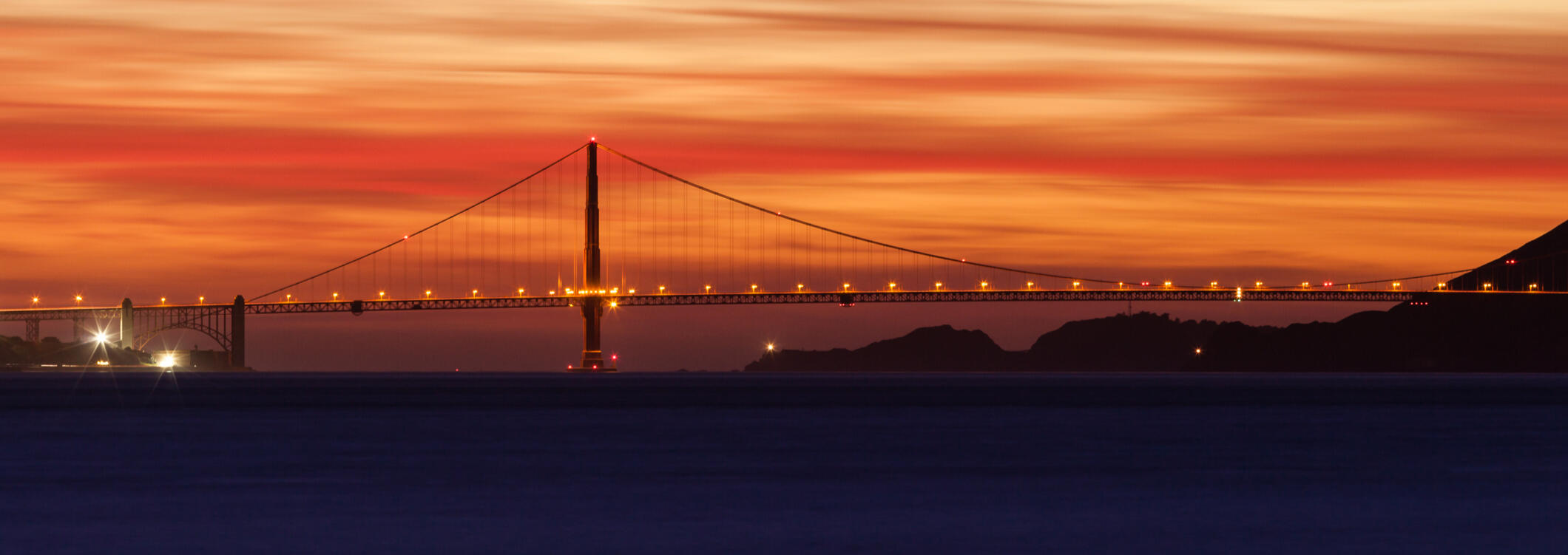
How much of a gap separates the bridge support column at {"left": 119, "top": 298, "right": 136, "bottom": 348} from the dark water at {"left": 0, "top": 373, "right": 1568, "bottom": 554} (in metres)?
89.6

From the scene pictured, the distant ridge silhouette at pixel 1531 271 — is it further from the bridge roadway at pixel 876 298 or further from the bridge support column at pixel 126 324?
the bridge support column at pixel 126 324

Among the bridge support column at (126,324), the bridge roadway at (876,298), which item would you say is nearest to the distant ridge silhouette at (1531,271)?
the bridge roadway at (876,298)

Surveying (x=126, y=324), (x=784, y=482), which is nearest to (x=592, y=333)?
(x=126, y=324)

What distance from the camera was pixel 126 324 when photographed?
14088cm

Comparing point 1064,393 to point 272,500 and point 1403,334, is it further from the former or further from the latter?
point 1403,334

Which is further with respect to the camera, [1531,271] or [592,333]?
[1531,271]

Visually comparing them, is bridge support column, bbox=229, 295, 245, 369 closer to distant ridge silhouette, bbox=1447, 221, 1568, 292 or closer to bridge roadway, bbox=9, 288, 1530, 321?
bridge roadway, bbox=9, 288, 1530, 321

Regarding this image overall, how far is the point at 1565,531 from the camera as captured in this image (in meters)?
19.0

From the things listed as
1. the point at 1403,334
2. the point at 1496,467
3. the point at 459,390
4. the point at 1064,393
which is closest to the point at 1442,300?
the point at 1403,334

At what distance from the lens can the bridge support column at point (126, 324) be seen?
14000 cm

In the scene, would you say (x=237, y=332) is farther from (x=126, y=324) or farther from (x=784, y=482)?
(x=784, y=482)

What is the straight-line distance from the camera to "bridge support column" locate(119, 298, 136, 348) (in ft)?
459

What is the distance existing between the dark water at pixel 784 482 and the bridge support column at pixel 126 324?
89.6 meters

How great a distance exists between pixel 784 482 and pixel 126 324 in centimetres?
12392
